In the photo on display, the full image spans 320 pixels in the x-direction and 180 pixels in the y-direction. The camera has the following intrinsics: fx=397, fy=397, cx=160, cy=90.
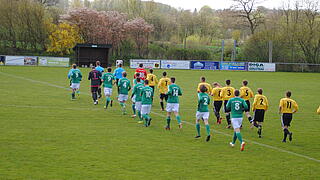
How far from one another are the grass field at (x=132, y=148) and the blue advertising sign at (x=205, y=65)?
41.1 meters

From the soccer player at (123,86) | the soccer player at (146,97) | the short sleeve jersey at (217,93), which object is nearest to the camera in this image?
the soccer player at (146,97)

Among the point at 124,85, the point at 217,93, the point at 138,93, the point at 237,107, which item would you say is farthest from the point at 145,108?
the point at 237,107

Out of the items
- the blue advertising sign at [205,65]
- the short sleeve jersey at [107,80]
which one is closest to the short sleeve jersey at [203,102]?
the short sleeve jersey at [107,80]

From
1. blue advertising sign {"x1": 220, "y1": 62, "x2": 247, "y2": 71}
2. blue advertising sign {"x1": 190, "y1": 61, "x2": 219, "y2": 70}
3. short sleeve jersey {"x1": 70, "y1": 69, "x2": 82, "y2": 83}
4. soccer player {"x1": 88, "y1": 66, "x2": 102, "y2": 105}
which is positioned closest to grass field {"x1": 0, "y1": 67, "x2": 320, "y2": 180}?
soccer player {"x1": 88, "y1": 66, "x2": 102, "y2": 105}

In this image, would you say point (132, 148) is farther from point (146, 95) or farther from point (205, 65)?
point (205, 65)

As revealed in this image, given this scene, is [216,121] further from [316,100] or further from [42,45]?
[42,45]

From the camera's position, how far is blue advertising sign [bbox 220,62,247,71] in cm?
6341

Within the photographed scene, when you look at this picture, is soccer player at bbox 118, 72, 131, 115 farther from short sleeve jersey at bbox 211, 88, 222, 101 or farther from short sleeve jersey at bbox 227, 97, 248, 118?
short sleeve jersey at bbox 227, 97, 248, 118

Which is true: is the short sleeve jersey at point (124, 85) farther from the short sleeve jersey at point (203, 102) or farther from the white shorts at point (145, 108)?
the short sleeve jersey at point (203, 102)

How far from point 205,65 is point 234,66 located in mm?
4702

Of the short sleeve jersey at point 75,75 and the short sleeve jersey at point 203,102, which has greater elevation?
the short sleeve jersey at point 75,75

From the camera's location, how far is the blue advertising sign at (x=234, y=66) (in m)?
63.4

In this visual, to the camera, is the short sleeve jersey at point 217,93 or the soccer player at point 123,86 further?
the soccer player at point 123,86

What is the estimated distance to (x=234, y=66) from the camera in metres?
63.7
